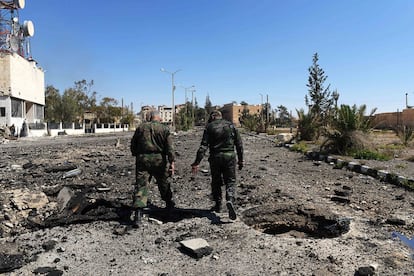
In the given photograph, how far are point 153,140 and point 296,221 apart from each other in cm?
254

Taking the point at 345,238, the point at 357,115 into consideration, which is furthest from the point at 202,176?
the point at 357,115

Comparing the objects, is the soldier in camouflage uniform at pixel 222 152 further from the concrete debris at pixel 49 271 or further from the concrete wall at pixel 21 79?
the concrete wall at pixel 21 79

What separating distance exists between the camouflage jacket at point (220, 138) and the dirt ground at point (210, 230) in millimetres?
1005

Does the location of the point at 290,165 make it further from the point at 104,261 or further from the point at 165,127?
the point at 104,261

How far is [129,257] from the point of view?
3.67m

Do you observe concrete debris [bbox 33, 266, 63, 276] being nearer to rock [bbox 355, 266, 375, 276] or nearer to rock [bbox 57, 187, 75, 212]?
rock [bbox 57, 187, 75, 212]

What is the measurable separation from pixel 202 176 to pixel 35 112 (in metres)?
45.3

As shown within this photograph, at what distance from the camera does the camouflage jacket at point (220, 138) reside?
5.24 metres

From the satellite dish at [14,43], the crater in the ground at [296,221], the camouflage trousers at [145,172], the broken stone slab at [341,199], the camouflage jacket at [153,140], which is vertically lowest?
the crater in the ground at [296,221]

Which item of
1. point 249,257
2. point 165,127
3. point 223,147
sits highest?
point 165,127

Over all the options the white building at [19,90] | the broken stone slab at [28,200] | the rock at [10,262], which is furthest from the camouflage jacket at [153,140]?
the white building at [19,90]

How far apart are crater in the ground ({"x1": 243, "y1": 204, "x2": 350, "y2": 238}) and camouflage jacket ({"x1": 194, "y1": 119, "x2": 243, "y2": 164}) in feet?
3.60

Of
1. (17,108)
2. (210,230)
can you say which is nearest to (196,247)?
(210,230)

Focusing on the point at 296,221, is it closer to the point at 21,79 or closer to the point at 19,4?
the point at 21,79
